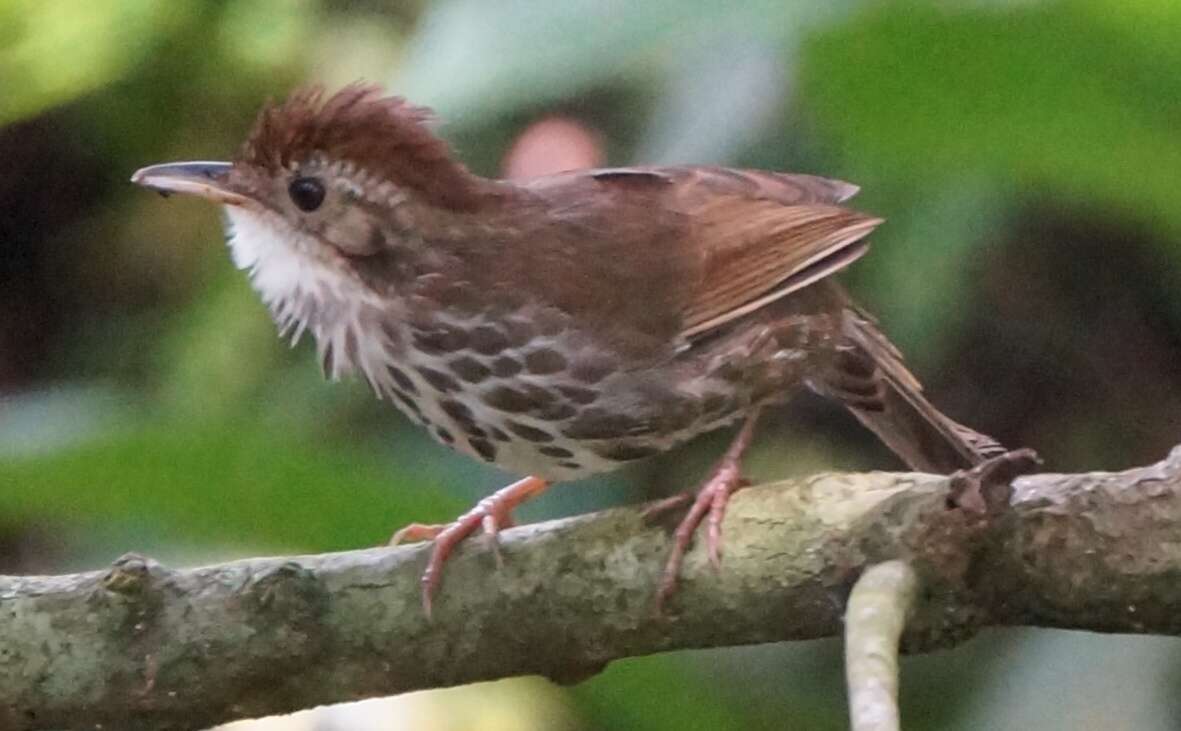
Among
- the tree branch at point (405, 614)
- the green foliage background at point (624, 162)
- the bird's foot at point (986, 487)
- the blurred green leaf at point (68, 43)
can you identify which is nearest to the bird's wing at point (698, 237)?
the green foliage background at point (624, 162)

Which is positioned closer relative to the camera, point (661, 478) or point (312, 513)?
point (312, 513)

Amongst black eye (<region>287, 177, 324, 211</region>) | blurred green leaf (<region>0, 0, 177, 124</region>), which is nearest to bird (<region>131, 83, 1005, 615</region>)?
black eye (<region>287, 177, 324, 211</region>)

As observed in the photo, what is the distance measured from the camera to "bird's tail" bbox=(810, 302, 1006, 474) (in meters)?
2.61

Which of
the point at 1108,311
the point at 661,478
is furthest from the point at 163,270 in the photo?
the point at 1108,311

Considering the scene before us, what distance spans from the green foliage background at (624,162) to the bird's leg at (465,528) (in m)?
0.11

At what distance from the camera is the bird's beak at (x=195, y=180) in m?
2.09

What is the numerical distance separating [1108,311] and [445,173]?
194 cm

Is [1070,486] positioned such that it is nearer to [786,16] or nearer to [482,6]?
[786,16]

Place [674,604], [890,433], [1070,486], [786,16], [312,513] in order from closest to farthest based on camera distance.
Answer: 1. [1070,486]
2. [674,604]
3. [786,16]
4. [312,513]
5. [890,433]

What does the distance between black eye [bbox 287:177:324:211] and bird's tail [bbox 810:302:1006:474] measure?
872 millimetres

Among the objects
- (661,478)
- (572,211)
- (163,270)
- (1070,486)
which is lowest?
(661,478)

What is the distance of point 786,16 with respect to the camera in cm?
213

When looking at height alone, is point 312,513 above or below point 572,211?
below

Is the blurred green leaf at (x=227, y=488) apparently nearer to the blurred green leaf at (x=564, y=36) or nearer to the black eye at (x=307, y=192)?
the black eye at (x=307, y=192)
